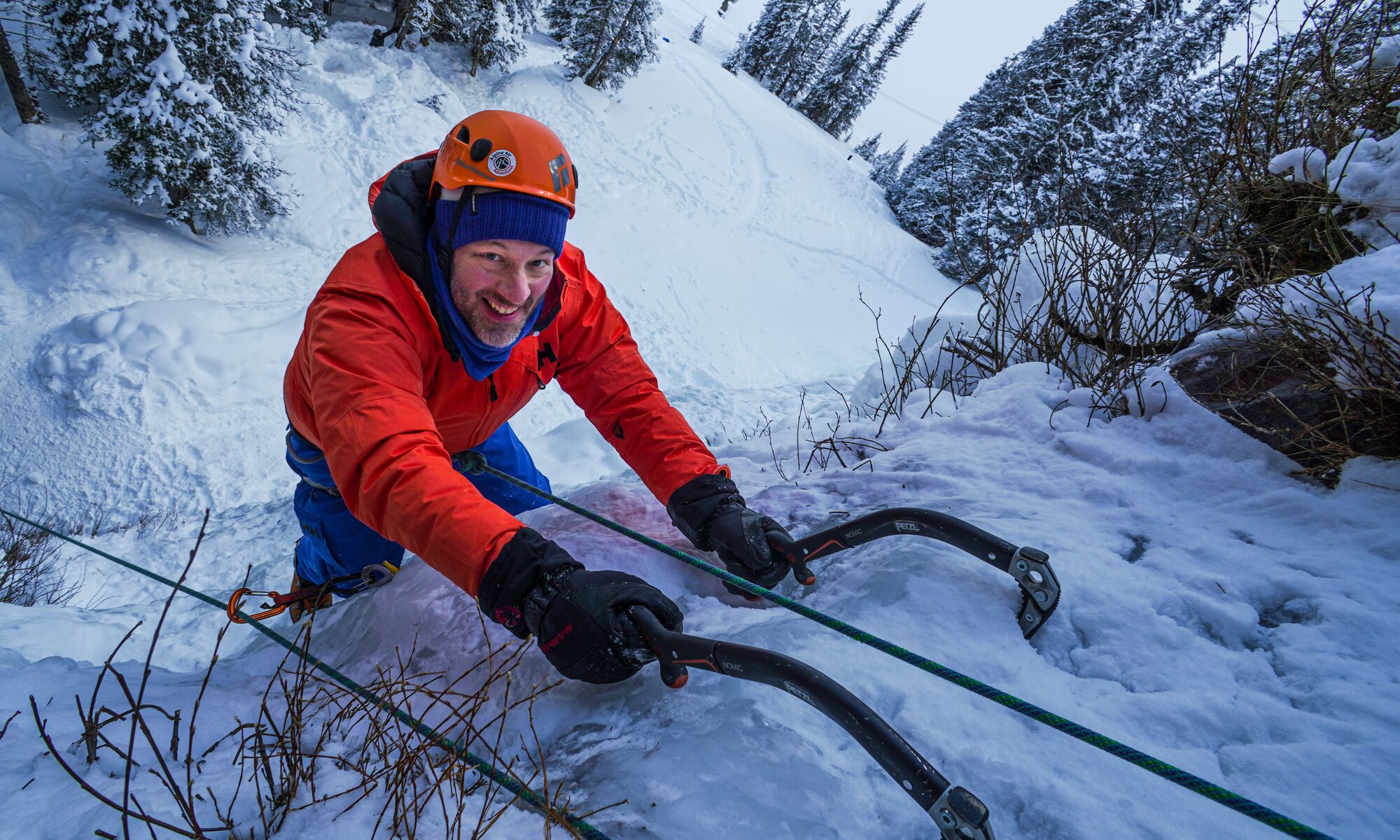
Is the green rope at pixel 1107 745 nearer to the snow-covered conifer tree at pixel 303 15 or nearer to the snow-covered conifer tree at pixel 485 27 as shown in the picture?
the snow-covered conifer tree at pixel 303 15

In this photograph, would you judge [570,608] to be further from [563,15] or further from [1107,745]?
[563,15]

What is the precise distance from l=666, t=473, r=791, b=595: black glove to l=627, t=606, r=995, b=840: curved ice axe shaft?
640 millimetres

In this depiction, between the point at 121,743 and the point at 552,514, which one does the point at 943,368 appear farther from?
the point at 121,743

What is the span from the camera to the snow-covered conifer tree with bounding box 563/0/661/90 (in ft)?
65.8

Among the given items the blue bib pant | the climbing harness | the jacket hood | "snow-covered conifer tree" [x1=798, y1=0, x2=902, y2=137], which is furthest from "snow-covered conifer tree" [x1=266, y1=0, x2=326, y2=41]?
"snow-covered conifer tree" [x1=798, y1=0, x2=902, y2=137]

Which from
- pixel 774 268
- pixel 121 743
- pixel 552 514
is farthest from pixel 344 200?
pixel 121 743

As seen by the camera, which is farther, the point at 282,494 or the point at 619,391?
the point at 282,494

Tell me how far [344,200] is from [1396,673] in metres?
15.0

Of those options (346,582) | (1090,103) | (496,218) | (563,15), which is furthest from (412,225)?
(563,15)

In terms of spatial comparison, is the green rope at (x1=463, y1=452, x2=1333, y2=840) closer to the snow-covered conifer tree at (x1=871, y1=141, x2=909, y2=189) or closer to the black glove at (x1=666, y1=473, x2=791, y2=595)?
the black glove at (x1=666, y1=473, x2=791, y2=595)

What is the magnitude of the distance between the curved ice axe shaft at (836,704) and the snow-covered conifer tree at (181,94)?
1178 centimetres

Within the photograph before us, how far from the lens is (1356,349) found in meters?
2.10

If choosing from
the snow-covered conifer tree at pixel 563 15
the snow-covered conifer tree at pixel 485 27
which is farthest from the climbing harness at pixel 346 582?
the snow-covered conifer tree at pixel 563 15

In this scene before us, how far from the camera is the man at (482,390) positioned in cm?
180
